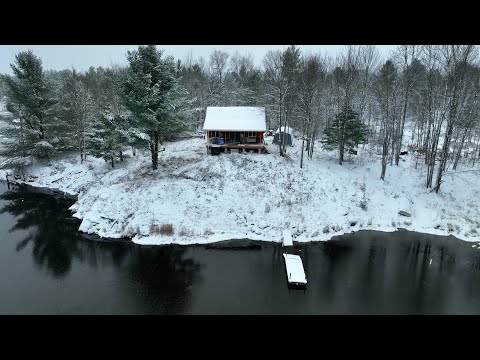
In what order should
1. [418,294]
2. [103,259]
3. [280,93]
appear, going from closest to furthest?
[418,294] → [103,259] → [280,93]

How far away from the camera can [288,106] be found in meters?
32.4

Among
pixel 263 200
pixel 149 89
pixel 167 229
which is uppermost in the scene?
pixel 149 89

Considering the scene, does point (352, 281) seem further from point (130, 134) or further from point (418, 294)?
point (130, 134)

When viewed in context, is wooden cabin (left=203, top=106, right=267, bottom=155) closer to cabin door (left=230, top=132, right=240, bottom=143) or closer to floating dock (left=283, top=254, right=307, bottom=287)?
cabin door (left=230, top=132, right=240, bottom=143)

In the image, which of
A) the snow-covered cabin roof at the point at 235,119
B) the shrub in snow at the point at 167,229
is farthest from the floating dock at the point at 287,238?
the snow-covered cabin roof at the point at 235,119

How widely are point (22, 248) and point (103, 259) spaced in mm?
6026

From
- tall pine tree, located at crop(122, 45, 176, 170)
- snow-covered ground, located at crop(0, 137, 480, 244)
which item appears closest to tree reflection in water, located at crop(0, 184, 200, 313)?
snow-covered ground, located at crop(0, 137, 480, 244)

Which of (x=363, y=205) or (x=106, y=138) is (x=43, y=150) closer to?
(x=106, y=138)

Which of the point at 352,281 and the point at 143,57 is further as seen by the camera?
the point at 143,57

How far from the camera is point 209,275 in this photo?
18.0 metres

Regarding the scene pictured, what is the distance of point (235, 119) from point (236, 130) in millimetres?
2094

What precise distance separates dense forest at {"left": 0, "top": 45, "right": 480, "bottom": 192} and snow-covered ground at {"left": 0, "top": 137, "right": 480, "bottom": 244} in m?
1.82

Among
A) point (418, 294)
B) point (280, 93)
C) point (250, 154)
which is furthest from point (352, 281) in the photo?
point (280, 93)

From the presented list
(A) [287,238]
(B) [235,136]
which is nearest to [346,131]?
(B) [235,136]
